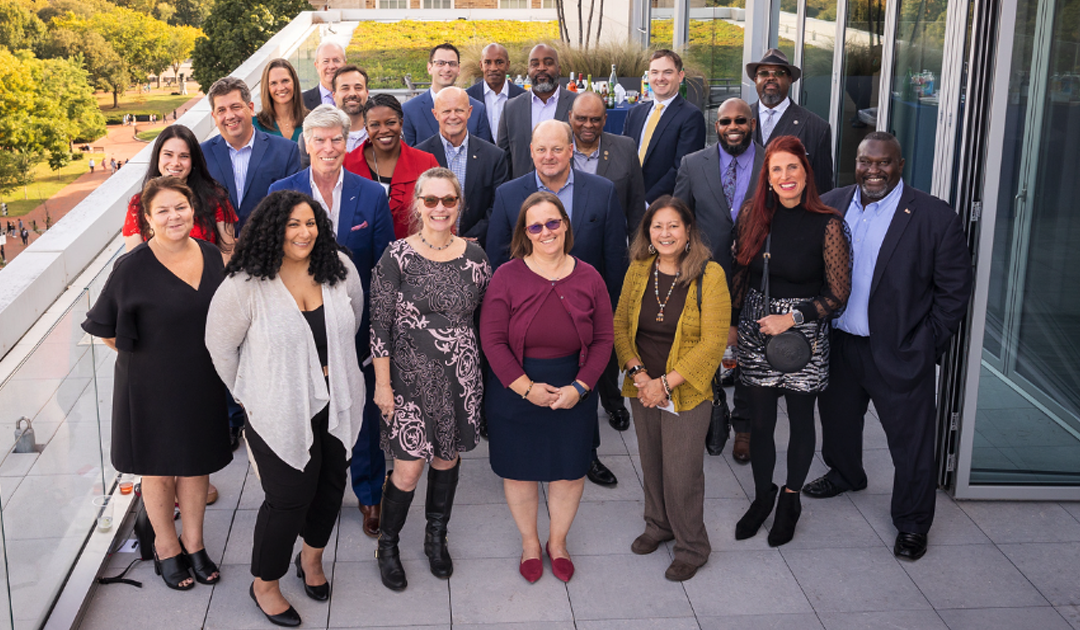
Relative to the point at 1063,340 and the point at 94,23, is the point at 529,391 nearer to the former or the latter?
the point at 1063,340

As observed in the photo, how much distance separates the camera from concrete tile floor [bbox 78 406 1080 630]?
371 centimetres

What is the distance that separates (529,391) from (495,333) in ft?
0.83

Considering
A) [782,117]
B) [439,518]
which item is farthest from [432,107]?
[439,518]

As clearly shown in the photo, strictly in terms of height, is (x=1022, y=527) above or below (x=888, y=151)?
below

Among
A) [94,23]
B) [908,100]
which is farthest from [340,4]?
[908,100]

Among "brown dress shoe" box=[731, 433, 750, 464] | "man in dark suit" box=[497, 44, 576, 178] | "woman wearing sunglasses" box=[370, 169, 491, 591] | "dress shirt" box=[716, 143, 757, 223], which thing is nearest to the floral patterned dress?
"woman wearing sunglasses" box=[370, 169, 491, 591]

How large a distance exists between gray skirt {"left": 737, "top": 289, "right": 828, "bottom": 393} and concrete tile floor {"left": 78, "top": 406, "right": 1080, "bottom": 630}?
0.72 meters

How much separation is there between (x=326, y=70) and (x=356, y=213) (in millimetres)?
2946

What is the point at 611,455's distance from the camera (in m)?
5.17

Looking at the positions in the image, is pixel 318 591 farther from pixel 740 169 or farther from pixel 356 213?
pixel 740 169

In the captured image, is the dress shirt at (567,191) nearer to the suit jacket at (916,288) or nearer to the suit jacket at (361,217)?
the suit jacket at (361,217)

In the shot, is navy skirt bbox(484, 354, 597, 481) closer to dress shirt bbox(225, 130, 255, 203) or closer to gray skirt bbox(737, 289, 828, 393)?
gray skirt bbox(737, 289, 828, 393)

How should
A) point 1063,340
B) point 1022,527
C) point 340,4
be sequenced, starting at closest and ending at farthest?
point 1022,527 < point 1063,340 < point 340,4

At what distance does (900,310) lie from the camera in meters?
4.04
